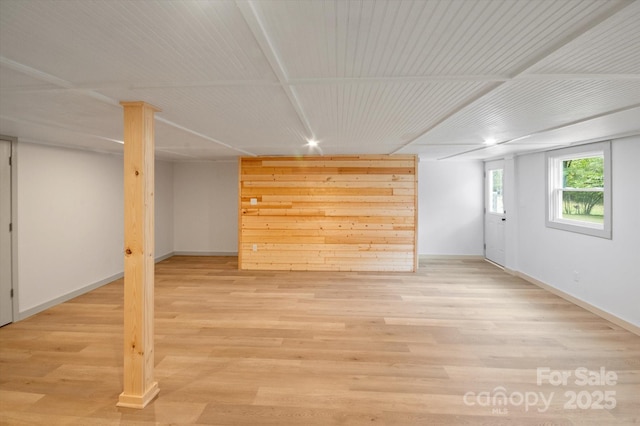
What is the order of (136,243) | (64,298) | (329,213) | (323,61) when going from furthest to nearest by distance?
1. (329,213)
2. (64,298)
3. (136,243)
4. (323,61)

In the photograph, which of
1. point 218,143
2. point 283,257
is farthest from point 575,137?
point 283,257

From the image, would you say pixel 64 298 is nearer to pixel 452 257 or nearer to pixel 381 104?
pixel 381 104

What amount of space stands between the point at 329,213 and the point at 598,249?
4139mm

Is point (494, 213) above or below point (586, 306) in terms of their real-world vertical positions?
above

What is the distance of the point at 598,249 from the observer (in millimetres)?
4191

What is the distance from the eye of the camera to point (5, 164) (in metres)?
3.86

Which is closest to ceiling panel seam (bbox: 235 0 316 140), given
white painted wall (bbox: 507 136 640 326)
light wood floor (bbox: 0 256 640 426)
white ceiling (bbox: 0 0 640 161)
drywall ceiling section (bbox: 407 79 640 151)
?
white ceiling (bbox: 0 0 640 161)

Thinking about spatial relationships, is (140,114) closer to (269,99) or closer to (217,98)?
(217,98)

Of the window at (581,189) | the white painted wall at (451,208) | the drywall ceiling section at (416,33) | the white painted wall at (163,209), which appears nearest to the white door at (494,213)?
the white painted wall at (451,208)

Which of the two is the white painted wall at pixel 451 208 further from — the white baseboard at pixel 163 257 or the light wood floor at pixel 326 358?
the white baseboard at pixel 163 257

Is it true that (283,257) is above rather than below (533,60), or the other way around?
below

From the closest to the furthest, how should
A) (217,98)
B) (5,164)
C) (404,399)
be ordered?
(217,98) → (404,399) → (5,164)

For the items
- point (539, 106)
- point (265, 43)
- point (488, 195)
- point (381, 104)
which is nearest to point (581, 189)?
point (488, 195)

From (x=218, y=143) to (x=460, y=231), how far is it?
579 centimetres
